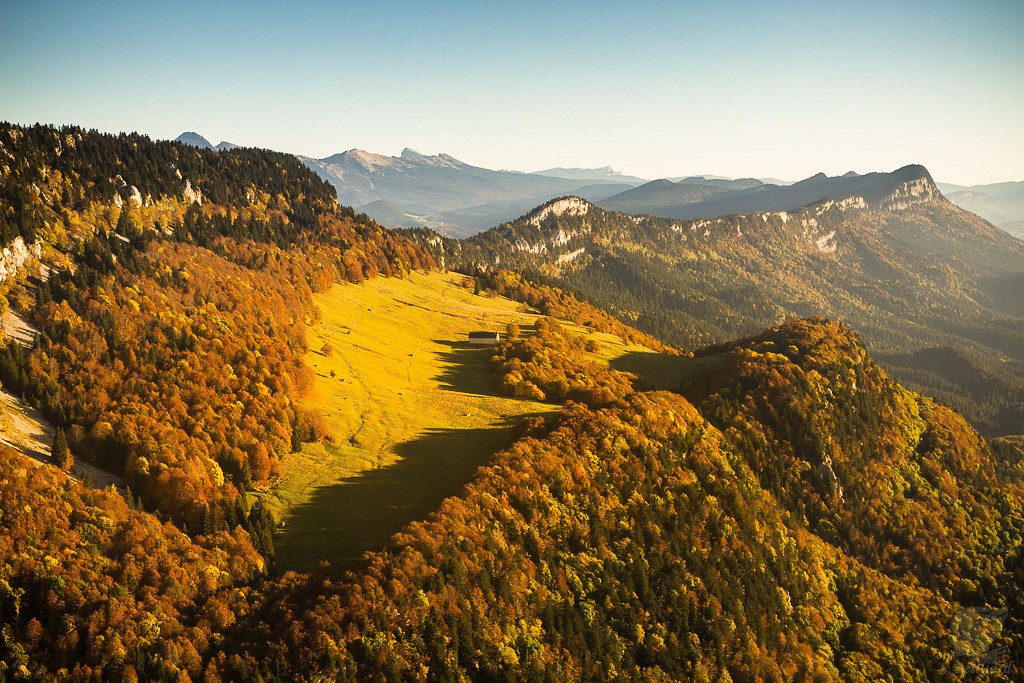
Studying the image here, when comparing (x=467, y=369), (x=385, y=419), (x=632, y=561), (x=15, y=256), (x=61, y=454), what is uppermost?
(x=15, y=256)

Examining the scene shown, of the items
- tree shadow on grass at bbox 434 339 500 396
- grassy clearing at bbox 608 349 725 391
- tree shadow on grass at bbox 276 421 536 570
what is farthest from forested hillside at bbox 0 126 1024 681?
tree shadow on grass at bbox 434 339 500 396

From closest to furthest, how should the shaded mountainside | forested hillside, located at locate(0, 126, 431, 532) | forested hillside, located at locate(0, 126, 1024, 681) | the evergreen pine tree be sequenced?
the shaded mountainside < forested hillside, located at locate(0, 126, 1024, 681) < the evergreen pine tree < forested hillside, located at locate(0, 126, 431, 532)

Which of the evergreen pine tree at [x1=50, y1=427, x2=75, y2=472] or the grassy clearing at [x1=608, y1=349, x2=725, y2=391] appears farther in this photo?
the grassy clearing at [x1=608, y1=349, x2=725, y2=391]

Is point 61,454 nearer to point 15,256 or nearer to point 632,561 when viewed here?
point 15,256

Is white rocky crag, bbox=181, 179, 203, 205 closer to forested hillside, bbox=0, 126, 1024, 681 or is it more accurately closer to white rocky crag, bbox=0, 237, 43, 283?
forested hillside, bbox=0, 126, 1024, 681

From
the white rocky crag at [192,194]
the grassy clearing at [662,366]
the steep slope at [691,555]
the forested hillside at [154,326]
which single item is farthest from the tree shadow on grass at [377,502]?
the white rocky crag at [192,194]

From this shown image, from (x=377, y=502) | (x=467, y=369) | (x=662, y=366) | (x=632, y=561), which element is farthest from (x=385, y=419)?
(x=662, y=366)

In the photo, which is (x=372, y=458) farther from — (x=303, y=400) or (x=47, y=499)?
(x=47, y=499)
